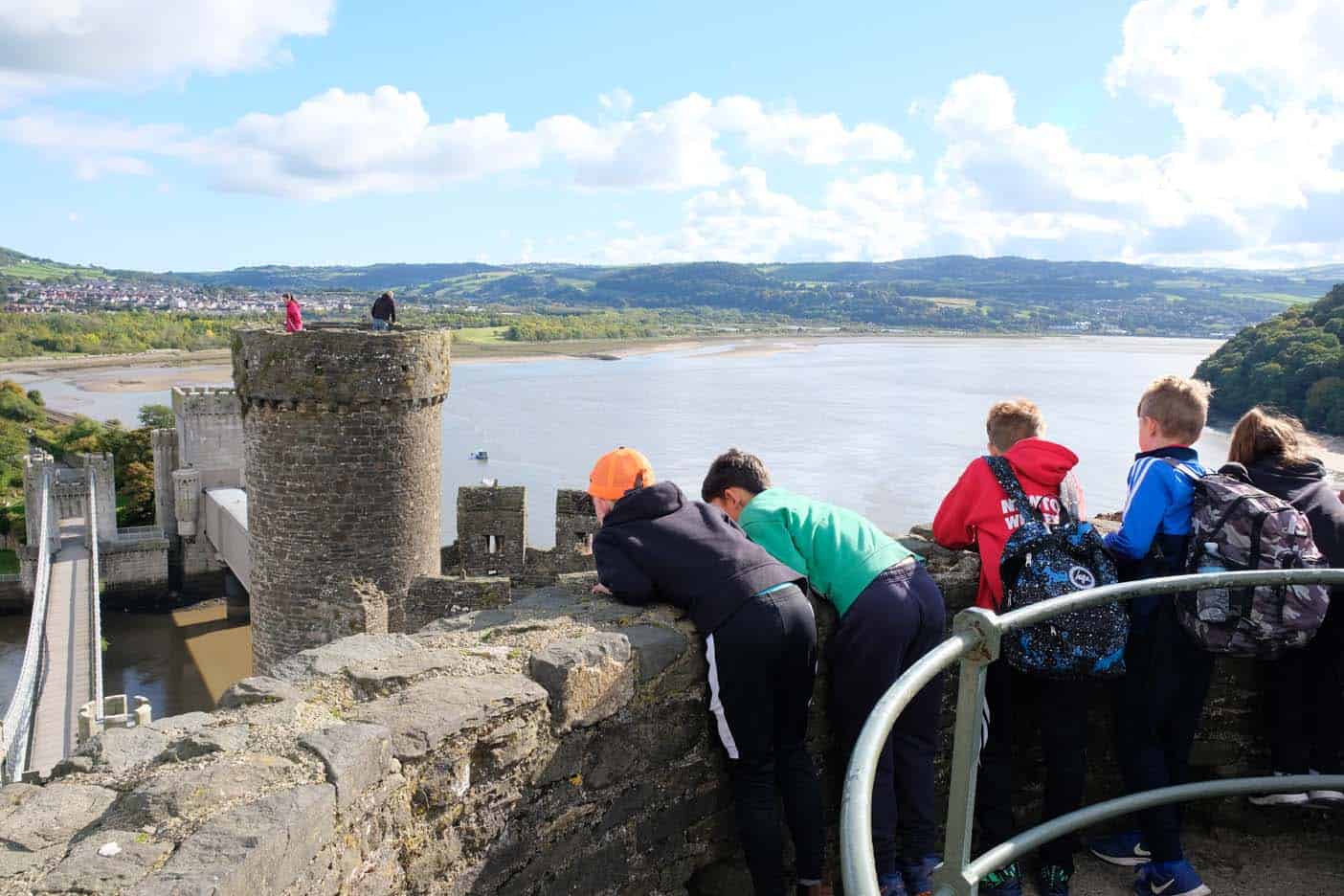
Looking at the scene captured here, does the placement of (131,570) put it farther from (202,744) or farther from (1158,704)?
(1158,704)

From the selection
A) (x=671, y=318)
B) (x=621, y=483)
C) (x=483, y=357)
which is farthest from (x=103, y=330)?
(x=621, y=483)

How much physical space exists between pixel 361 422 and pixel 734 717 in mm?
7949

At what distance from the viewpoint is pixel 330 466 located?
1022 cm

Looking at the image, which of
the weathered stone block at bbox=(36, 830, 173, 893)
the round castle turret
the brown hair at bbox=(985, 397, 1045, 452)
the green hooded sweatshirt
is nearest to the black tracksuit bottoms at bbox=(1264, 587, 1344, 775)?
the brown hair at bbox=(985, 397, 1045, 452)

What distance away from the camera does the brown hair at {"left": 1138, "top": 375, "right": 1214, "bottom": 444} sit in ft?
11.1

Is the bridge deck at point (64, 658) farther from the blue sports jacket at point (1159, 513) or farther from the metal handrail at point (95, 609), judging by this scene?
the blue sports jacket at point (1159, 513)

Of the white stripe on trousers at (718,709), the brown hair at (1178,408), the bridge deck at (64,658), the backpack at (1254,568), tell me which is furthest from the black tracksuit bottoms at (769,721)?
the bridge deck at (64,658)

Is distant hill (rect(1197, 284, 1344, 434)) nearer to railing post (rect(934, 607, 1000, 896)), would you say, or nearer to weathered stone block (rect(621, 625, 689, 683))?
weathered stone block (rect(621, 625, 689, 683))

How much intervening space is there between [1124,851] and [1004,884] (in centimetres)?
68

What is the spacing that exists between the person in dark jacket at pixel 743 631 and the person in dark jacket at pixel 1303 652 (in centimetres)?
166

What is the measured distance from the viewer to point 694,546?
3.06m

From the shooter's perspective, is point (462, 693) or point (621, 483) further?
point (621, 483)

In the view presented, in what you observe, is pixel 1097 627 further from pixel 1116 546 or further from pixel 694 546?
pixel 694 546

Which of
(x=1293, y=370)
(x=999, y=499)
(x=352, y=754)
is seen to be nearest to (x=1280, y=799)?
(x=999, y=499)
